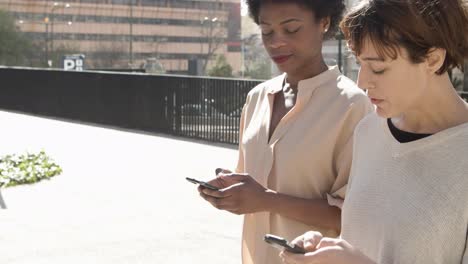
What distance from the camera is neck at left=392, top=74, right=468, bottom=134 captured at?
1.71 m

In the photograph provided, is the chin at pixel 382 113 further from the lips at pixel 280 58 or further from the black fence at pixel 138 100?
the black fence at pixel 138 100

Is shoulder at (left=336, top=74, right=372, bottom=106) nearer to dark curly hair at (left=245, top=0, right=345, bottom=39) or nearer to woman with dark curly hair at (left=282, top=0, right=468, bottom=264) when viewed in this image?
dark curly hair at (left=245, top=0, right=345, bottom=39)

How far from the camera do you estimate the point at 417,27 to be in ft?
5.50

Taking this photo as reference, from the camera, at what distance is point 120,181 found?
1067cm

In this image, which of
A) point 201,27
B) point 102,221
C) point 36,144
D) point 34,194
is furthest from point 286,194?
point 201,27

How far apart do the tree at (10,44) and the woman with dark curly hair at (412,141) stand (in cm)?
6807

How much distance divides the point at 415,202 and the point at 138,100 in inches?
646

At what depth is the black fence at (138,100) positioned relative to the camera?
50.1 ft

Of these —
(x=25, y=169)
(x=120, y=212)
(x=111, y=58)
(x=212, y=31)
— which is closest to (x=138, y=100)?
(x=25, y=169)

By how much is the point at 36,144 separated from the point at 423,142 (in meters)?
13.9

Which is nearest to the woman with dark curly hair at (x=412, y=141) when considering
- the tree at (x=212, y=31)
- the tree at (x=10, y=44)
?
the tree at (x=10, y=44)

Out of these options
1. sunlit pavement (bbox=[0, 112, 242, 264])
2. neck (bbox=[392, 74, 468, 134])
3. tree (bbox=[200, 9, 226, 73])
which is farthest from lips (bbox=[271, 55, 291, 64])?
tree (bbox=[200, 9, 226, 73])

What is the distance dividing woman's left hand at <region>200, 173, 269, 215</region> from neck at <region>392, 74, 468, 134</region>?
761 mm

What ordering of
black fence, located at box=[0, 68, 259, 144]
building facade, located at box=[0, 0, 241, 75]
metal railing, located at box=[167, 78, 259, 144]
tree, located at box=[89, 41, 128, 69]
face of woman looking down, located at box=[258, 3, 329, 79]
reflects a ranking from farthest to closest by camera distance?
building facade, located at box=[0, 0, 241, 75] → tree, located at box=[89, 41, 128, 69] → black fence, located at box=[0, 68, 259, 144] → metal railing, located at box=[167, 78, 259, 144] → face of woman looking down, located at box=[258, 3, 329, 79]
